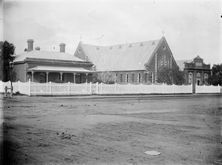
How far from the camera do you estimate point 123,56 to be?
187 feet

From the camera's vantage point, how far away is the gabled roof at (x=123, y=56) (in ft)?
179

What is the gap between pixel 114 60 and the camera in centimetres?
5766

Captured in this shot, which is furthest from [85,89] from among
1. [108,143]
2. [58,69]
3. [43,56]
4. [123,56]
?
[123,56]

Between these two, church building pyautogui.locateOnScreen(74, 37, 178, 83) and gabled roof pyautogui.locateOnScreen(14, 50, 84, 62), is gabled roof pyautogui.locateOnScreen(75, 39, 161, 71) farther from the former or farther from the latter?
gabled roof pyautogui.locateOnScreen(14, 50, 84, 62)

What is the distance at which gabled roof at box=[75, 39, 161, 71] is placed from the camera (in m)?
54.5

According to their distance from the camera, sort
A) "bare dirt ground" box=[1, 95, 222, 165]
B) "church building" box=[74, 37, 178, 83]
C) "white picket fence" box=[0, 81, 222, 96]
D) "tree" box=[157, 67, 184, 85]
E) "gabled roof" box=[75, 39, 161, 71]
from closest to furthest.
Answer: "bare dirt ground" box=[1, 95, 222, 165] < "white picket fence" box=[0, 81, 222, 96] < "tree" box=[157, 67, 184, 85] < "church building" box=[74, 37, 178, 83] < "gabled roof" box=[75, 39, 161, 71]

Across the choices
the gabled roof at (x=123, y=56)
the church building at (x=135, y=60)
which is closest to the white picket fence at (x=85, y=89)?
the church building at (x=135, y=60)

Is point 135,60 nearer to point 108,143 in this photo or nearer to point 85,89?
point 85,89

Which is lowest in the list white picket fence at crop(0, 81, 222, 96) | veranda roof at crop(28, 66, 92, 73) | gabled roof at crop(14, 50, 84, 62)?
white picket fence at crop(0, 81, 222, 96)

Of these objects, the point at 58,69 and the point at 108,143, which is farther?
the point at 58,69

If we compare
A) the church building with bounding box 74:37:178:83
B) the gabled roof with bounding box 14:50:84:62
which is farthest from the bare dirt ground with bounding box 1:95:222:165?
the church building with bounding box 74:37:178:83

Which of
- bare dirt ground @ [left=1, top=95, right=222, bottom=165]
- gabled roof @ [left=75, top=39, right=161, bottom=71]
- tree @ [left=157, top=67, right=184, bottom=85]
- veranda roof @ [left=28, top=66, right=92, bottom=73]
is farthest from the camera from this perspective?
gabled roof @ [left=75, top=39, right=161, bottom=71]

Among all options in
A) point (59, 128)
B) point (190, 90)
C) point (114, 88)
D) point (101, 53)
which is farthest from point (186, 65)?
point (59, 128)

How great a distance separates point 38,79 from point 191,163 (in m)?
35.6
